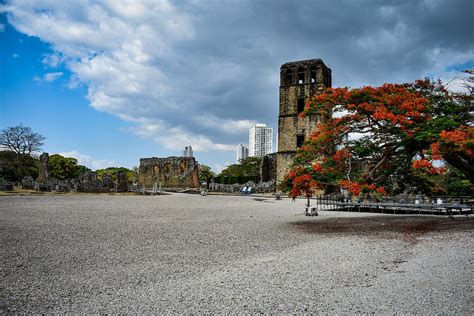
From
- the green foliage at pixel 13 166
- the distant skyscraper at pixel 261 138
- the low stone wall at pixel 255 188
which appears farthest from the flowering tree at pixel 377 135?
the distant skyscraper at pixel 261 138

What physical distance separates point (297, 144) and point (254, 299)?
91.4ft

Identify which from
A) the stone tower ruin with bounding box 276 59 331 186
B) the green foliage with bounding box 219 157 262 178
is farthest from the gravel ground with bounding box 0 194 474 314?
the green foliage with bounding box 219 157 262 178

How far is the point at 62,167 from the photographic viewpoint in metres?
48.8

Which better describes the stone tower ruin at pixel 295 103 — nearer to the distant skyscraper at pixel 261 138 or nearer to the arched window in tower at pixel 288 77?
the arched window in tower at pixel 288 77

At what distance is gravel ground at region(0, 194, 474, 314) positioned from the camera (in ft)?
11.6

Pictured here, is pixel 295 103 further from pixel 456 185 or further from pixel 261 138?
pixel 261 138

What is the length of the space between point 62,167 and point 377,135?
47.7m

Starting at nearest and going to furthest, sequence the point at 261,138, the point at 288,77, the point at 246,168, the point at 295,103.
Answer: the point at 295,103 → the point at 288,77 → the point at 246,168 → the point at 261,138

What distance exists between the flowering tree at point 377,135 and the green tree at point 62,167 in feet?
145

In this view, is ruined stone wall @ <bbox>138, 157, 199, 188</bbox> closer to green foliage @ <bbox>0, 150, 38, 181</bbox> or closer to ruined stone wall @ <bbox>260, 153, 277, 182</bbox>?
ruined stone wall @ <bbox>260, 153, 277, 182</bbox>

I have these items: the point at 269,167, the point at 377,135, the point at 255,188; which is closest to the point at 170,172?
the point at 269,167

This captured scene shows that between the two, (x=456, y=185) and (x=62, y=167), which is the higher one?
(x=62, y=167)

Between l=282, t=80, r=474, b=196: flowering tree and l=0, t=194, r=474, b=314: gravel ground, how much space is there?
2.54m

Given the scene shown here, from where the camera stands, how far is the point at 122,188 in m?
29.6
